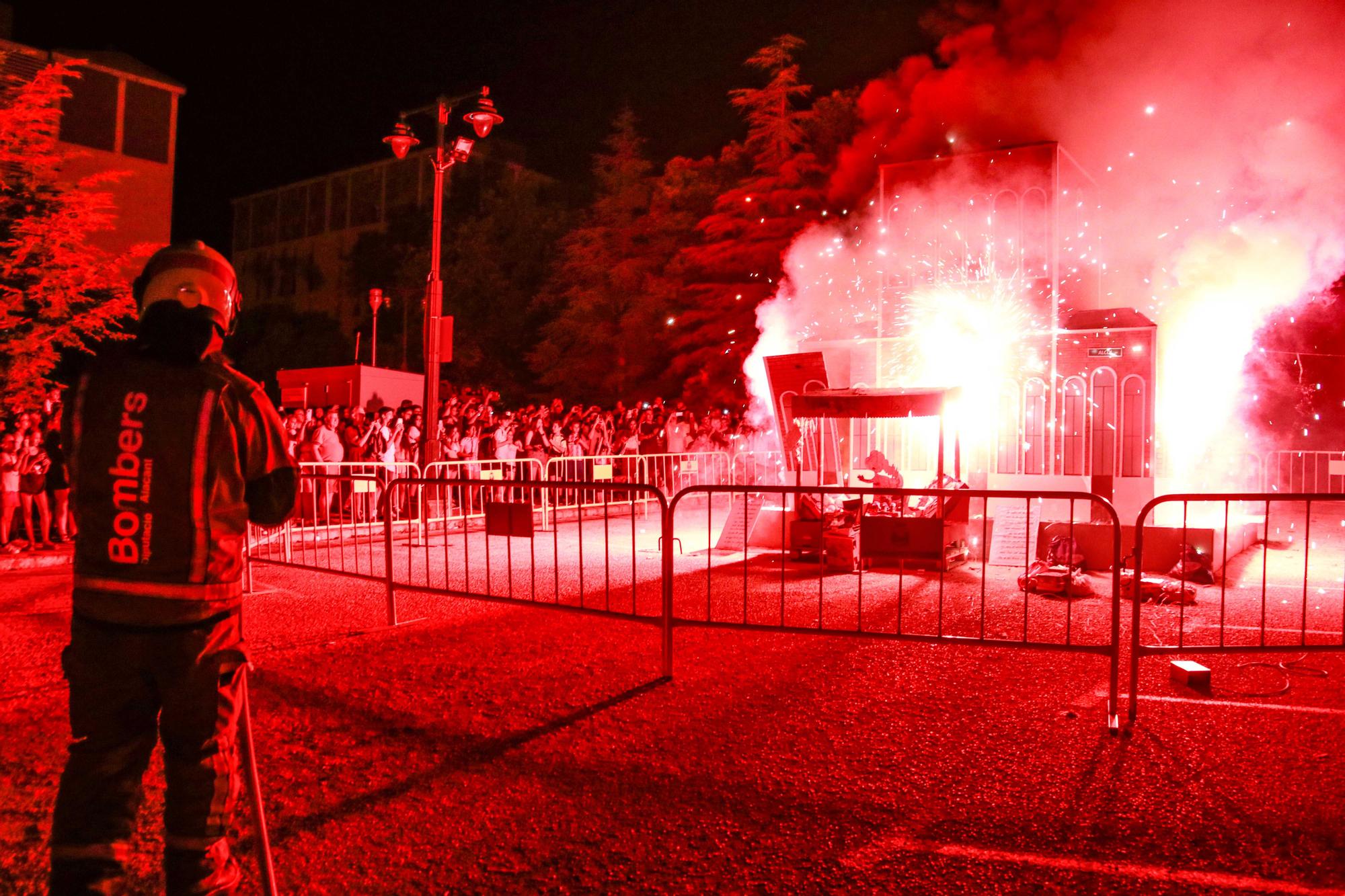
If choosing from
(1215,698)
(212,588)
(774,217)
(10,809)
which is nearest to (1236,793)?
(1215,698)

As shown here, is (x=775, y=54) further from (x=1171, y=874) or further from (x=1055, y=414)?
(x=1171, y=874)

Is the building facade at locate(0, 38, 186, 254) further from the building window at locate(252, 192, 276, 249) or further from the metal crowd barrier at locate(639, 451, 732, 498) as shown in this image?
the building window at locate(252, 192, 276, 249)

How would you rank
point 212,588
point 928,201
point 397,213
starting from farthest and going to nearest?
1. point 397,213
2. point 928,201
3. point 212,588

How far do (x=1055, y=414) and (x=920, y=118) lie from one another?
273 inches

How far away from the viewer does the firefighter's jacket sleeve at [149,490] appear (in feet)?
8.38

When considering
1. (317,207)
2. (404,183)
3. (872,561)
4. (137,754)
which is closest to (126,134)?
(404,183)

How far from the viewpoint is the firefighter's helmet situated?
104 inches

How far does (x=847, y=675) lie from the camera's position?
5.71 meters

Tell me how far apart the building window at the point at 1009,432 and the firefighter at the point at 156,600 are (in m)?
13.7

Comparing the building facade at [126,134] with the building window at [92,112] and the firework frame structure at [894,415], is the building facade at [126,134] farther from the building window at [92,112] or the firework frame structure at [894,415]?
the firework frame structure at [894,415]

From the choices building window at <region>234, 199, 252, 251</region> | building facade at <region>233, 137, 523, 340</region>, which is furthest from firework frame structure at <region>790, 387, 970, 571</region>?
building window at <region>234, 199, 252, 251</region>

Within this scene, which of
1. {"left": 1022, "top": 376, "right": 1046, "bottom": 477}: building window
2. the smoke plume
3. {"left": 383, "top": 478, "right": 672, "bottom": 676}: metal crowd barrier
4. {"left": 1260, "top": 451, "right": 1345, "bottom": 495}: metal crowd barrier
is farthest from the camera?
{"left": 1260, "top": 451, "right": 1345, "bottom": 495}: metal crowd barrier

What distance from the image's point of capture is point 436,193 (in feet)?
46.0

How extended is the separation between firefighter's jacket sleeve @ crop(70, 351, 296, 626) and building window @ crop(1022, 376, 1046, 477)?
1382cm
